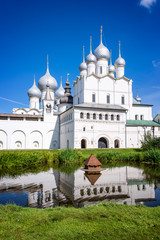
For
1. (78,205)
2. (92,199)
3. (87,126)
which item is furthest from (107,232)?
(87,126)

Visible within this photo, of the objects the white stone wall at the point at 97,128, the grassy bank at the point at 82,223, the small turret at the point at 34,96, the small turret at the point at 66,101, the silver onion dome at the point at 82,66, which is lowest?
the grassy bank at the point at 82,223

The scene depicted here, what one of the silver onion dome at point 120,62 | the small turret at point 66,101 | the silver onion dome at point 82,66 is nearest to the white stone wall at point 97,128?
the small turret at point 66,101

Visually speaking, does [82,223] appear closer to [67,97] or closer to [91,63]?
[91,63]

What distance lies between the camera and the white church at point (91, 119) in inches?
1125

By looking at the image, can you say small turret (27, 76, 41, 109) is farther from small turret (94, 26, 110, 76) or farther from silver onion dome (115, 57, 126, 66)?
silver onion dome (115, 57, 126, 66)

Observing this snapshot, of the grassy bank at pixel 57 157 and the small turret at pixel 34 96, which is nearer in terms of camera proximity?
the grassy bank at pixel 57 157

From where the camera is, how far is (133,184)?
9.45 meters

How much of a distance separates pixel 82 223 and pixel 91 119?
2435 cm

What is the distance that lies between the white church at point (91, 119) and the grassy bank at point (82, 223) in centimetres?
2238

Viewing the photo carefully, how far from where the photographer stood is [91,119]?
93.8 feet

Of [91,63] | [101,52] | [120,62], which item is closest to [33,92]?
[91,63]

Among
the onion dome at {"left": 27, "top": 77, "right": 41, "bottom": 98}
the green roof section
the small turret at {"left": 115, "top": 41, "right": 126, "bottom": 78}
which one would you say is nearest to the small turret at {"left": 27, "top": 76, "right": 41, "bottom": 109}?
the onion dome at {"left": 27, "top": 77, "right": 41, "bottom": 98}

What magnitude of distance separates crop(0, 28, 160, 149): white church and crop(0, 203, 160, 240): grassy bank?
881 inches

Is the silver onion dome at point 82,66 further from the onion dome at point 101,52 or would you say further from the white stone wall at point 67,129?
the white stone wall at point 67,129
